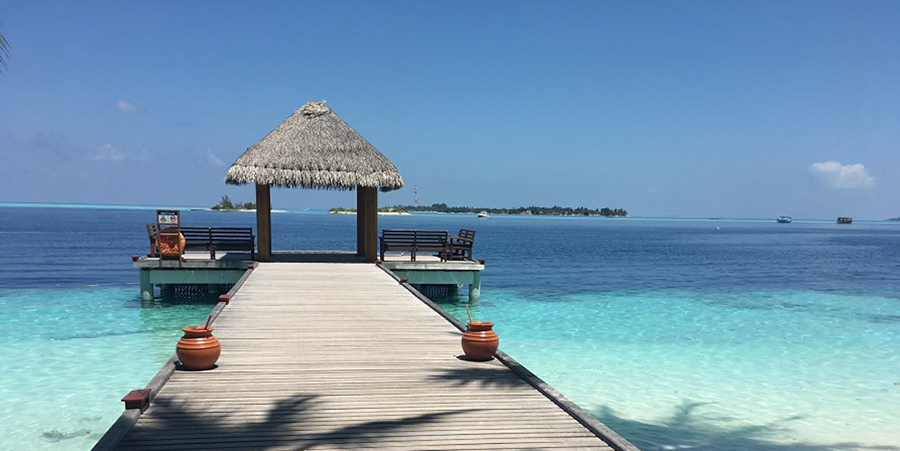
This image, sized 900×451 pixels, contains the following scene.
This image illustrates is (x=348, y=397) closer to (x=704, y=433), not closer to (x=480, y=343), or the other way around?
(x=480, y=343)

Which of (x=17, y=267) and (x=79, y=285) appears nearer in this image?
(x=79, y=285)

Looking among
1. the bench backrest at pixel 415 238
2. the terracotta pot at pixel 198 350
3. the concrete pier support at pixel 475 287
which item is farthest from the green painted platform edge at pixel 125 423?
the concrete pier support at pixel 475 287

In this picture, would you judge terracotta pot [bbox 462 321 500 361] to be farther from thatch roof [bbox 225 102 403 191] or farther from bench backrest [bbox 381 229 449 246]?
bench backrest [bbox 381 229 449 246]

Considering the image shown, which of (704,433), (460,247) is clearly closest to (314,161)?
(460,247)

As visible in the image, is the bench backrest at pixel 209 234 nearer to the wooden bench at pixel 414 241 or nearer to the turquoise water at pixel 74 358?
the turquoise water at pixel 74 358

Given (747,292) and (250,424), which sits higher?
(250,424)

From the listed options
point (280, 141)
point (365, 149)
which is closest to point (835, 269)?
point (365, 149)

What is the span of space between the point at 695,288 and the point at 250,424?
75.6 ft

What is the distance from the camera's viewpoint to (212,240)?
16.3 meters

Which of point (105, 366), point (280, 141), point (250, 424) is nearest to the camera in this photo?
point (250, 424)

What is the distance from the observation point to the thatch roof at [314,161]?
1528 cm

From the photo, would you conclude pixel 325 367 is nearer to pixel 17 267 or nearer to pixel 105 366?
pixel 105 366

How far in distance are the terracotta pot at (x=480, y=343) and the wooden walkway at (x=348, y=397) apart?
0.11 m

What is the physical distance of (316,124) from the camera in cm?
A: 1692
